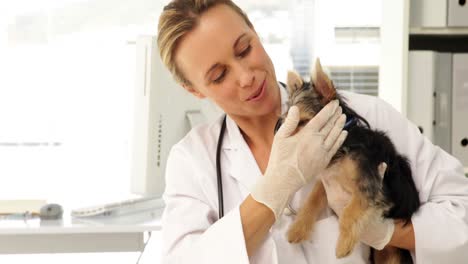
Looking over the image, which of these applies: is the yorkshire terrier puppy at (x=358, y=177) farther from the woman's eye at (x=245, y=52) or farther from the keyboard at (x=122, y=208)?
the keyboard at (x=122, y=208)

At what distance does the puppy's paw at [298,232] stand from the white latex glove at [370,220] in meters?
0.10

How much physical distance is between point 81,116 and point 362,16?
7.57 ft

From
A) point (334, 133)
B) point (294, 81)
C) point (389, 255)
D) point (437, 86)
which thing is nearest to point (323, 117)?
point (334, 133)

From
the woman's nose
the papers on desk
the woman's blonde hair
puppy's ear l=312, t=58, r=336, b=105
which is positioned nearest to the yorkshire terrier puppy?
puppy's ear l=312, t=58, r=336, b=105

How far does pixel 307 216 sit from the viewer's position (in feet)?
4.81

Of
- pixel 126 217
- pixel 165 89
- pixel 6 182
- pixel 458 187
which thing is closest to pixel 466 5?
pixel 458 187

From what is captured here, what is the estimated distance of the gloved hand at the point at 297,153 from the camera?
55.0 inches

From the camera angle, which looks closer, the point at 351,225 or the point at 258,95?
the point at 351,225

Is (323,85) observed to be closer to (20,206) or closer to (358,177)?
(358,177)

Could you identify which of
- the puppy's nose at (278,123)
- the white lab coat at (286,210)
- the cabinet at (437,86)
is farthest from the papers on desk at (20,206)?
the cabinet at (437,86)

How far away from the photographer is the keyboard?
214 centimetres

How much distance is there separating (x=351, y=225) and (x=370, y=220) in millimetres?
49

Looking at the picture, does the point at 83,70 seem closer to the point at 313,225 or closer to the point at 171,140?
the point at 171,140

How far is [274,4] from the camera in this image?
14.3ft
